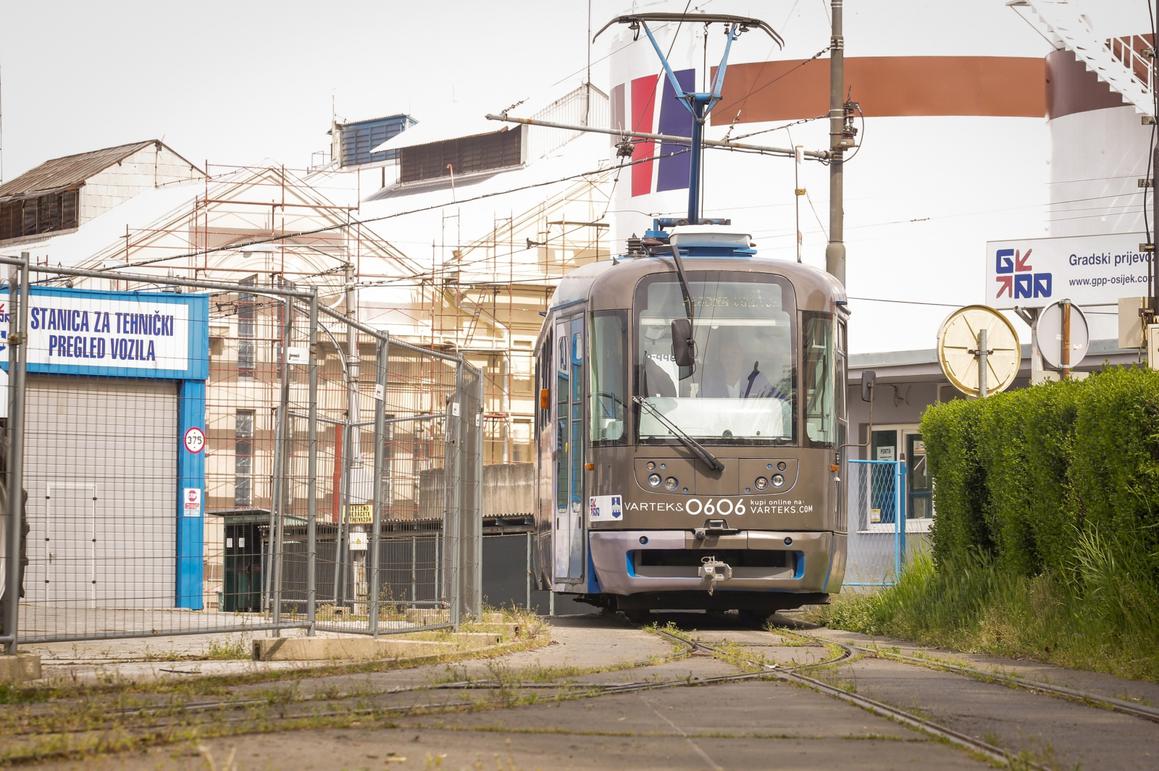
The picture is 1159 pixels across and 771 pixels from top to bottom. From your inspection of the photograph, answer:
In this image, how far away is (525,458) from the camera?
170 feet

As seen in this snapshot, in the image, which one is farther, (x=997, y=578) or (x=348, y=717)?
(x=997, y=578)

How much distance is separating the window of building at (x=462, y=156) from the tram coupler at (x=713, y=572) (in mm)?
43946

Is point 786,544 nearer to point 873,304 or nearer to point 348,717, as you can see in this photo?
point 348,717

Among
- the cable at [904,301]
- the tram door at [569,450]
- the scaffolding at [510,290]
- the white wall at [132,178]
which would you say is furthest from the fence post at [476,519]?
the white wall at [132,178]

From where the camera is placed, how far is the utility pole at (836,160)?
2173 cm

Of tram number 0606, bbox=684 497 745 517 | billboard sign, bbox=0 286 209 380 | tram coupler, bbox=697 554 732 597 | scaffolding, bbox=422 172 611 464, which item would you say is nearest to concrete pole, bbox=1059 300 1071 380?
tram number 0606, bbox=684 497 745 517

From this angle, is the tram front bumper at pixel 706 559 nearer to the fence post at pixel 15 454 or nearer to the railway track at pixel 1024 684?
the railway track at pixel 1024 684

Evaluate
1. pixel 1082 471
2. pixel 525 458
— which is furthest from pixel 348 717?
pixel 525 458

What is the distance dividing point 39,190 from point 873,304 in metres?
29.4

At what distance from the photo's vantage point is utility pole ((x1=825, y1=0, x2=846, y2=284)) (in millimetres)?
21734

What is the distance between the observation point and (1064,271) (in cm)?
3953

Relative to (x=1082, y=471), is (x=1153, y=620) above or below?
below

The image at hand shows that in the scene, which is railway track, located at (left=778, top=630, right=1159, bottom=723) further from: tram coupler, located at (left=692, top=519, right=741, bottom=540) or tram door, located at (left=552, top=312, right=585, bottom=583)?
tram door, located at (left=552, top=312, right=585, bottom=583)

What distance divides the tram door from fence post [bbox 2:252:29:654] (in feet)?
24.2
